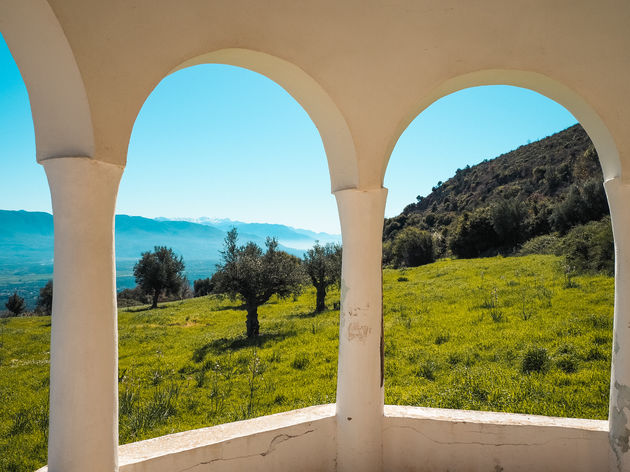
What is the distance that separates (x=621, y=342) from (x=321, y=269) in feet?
46.4

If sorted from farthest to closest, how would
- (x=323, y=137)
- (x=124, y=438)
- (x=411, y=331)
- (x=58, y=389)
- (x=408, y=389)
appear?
(x=411, y=331)
(x=408, y=389)
(x=124, y=438)
(x=323, y=137)
(x=58, y=389)

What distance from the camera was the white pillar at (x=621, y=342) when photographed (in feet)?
12.4

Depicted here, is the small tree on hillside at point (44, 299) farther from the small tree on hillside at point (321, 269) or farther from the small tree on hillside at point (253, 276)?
the small tree on hillside at point (321, 269)

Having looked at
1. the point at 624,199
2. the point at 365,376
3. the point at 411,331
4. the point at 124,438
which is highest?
the point at 624,199

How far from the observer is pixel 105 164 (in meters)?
2.87

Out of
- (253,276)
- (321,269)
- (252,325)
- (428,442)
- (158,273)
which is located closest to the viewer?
(428,442)

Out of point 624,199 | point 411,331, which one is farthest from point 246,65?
point 411,331

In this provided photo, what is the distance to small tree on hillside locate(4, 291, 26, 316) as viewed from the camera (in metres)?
32.7

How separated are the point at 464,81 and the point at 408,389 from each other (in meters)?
5.79

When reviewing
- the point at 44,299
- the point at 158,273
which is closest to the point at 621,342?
the point at 158,273

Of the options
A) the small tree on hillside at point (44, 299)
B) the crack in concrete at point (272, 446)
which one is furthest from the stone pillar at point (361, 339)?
the small tree on hillside at point (44, 299)

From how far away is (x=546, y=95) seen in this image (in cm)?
421

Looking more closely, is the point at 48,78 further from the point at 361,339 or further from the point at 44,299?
the point at 44,299

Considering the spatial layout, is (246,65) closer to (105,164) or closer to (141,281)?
(105,164)
